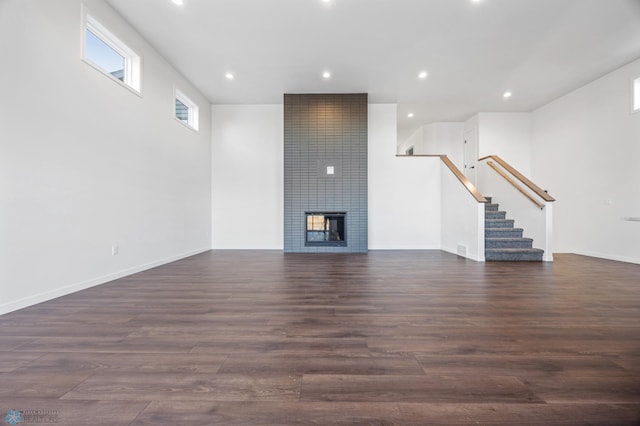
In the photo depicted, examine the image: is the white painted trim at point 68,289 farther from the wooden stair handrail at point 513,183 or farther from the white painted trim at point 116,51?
the wooden stair handrail at point 513,183

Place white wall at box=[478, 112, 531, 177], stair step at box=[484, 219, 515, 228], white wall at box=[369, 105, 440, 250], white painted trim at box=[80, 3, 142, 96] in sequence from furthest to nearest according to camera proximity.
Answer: white wall at box=[478, 112, 531, 177]
white wall at box=[369, 105, 440, 250]
stair step at box=[484, 219, 515, 228]
white painted trim at box=[80, 3, 142, 96]

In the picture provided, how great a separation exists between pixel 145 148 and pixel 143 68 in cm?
111

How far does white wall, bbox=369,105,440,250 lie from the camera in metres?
5.74

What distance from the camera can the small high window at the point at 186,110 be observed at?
15.6ft

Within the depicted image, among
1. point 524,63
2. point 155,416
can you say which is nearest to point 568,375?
point 155,416

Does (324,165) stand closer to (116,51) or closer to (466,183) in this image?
(466,183)

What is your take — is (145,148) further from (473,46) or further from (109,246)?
(473,46)

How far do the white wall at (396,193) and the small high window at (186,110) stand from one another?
3.66m

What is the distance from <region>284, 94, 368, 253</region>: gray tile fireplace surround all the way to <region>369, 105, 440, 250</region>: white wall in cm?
44

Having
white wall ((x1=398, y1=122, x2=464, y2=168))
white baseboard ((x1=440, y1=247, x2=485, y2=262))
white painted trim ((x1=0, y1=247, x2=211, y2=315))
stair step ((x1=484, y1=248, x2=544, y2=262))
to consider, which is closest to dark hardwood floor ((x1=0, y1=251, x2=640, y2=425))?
white painted trim ((x1=0, y1=247, x2=211, y2=315))

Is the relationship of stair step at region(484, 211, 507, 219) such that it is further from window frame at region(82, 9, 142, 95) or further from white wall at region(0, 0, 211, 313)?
window frame at region(82, 9, 142, 95)

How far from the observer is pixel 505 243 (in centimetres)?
466

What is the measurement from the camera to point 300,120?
17.8ft

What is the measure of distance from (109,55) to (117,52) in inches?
7.6
